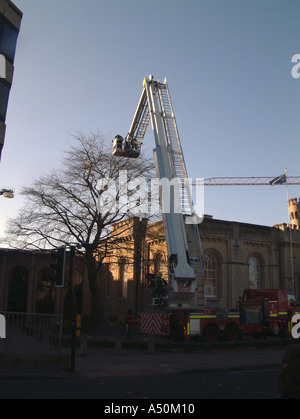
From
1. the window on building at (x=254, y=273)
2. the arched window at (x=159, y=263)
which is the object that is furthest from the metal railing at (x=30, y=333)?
the window on building at (x=254, y=273)

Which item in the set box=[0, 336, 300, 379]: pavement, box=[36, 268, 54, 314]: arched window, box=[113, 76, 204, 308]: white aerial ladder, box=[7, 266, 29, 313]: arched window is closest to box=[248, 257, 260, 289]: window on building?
box=[0, 336, 300, 379]: pavement

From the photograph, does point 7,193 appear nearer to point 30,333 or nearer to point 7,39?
point 7,39

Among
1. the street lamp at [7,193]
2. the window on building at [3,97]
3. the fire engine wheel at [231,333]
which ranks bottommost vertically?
the fire engine wheel at [231,333]

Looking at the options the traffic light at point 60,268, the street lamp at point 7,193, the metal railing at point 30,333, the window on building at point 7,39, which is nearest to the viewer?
the metal railing at point 30,333

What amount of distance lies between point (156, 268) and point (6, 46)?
18974 millimetres

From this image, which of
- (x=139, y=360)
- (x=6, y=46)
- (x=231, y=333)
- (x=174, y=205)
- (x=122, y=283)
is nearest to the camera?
(x=139, y=360)

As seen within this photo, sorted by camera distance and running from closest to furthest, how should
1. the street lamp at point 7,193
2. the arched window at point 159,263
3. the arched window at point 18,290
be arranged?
1. the street lamp at point 7,193
2. the arched window at point 159,263
3. the arched window at point 18,290

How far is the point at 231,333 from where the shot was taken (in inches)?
823

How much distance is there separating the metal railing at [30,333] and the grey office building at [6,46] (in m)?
10.3

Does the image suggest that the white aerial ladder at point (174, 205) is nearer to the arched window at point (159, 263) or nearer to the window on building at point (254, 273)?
the arched window at point (159, 263)

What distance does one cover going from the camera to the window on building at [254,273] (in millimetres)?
34219

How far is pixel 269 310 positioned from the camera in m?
22.3

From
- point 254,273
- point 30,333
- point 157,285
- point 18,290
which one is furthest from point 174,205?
point 18,290
